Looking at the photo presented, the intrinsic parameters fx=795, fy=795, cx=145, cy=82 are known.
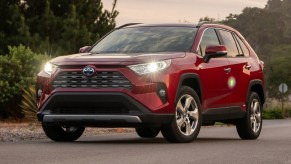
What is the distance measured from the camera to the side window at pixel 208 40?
12352mm

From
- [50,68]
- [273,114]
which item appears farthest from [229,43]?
[273,114]

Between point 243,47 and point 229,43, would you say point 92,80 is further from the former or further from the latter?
point 243,47

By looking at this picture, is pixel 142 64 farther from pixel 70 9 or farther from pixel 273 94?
pixel 273 94

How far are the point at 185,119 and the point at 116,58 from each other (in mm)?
1364

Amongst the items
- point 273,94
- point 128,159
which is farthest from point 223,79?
point 273,94

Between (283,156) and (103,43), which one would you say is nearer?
(283,156)

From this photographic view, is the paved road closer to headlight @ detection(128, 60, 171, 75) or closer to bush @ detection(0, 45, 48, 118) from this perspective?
headlight @ detection(128, 60, 171, 75)

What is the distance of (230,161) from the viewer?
8.95 meters

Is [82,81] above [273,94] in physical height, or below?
above

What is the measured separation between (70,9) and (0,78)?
9.32 m

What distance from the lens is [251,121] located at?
13688 millimetres

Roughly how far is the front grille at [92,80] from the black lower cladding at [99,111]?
5.7 inches

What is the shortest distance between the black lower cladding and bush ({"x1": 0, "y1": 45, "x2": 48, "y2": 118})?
37.8 ft

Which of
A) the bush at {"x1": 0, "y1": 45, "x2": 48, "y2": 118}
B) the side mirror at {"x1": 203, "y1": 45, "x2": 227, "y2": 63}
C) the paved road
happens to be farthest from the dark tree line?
the paved road
